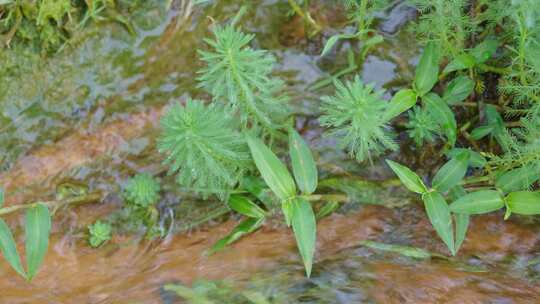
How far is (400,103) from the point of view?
2619 mm

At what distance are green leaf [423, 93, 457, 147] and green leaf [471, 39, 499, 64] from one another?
26cm

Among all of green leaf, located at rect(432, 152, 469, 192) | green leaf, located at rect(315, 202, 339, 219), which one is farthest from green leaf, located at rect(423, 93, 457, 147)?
green leaf, located at rect(315, 202, 339, 219)

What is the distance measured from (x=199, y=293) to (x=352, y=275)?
65cm

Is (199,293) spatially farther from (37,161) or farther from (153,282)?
(37,161)

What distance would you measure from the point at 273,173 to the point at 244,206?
1.19 feet

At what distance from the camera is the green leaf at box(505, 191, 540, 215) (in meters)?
2.47

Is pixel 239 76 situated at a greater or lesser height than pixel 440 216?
greater

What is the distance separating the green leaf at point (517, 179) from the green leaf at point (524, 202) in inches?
1.8

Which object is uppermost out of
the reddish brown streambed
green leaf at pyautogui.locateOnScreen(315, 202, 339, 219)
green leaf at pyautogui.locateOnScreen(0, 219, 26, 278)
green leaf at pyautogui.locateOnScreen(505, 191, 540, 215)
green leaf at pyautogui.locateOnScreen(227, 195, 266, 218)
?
green leaf at pyautogui.locateOnScreen(0, 219, 26, 278)

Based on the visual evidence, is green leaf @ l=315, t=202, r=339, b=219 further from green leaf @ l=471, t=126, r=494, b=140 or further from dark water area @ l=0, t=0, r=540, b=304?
green leaf @ l=471, t=126, r=494, b=140

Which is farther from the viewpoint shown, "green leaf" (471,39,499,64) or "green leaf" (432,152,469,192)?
"green leaf" (471,39,499,64)

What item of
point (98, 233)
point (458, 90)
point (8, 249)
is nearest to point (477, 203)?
point (458, 90)

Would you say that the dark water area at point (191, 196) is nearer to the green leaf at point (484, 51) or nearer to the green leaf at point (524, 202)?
the green leaf at point (524, 202)

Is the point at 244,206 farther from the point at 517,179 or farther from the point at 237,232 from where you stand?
the point at 517,179
